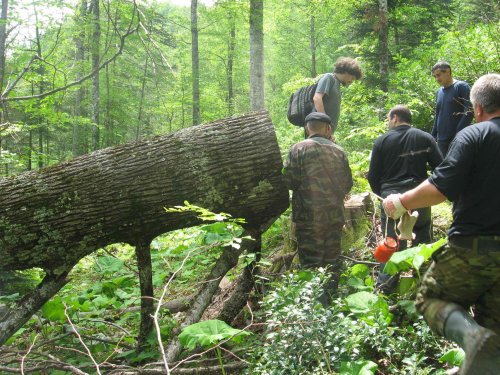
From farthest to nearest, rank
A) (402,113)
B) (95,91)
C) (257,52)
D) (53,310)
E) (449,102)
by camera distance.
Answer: (95,91) → (257,52) → (449,102) → (402,113) → (53,310)

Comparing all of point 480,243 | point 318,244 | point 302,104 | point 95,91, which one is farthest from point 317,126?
point 95,91

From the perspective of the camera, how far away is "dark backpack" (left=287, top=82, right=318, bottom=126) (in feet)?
17.2

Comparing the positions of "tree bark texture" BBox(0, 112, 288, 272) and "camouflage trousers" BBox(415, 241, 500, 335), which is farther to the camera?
"tree bark texture" BBox(0, 112, 288, 272)

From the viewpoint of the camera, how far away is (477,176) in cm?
247

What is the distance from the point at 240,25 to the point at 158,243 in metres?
17.4

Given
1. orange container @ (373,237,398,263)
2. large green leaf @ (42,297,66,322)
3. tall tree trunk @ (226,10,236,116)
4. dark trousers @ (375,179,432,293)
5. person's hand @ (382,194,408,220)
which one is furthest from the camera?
tall tree trunk @ (226,10,236,116)

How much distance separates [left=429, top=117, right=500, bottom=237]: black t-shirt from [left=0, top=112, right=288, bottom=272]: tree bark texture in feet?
6.48

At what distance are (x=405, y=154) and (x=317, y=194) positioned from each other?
1.05m

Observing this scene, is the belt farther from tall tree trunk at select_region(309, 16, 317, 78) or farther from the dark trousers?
tall tree trunk at select_region(309, 16, 317, 78)

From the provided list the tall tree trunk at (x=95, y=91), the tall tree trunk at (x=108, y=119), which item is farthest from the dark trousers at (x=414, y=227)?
the tall tree trunk at (x=108, y=119)

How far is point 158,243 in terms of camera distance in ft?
23.6

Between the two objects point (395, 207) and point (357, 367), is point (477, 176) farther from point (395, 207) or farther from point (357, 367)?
point (357, 367)

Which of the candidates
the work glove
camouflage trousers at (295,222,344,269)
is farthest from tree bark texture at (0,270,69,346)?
the work glove

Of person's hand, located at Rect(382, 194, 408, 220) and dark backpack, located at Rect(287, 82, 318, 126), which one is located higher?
dark backpack, located at Rect(287, 82, 318, 126)
